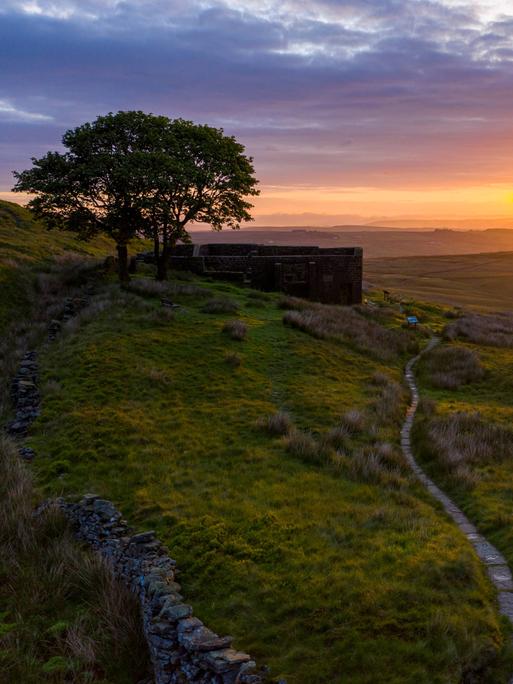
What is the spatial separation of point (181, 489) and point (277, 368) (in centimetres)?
1049

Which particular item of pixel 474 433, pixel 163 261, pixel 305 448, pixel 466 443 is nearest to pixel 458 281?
pixel 163 261

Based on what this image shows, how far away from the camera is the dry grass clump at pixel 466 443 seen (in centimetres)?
1409

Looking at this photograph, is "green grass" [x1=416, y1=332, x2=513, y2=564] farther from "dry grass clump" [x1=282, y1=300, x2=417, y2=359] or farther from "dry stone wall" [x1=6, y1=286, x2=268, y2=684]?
"dry stone wall" [x1=6, y1=286, x2=268, y2=684]

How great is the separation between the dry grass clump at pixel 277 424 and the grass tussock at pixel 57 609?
6.17 meters

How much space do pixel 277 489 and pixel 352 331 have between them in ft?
58.5

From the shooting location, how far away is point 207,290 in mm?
33188

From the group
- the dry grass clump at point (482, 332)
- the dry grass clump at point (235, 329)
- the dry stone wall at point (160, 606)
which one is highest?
the dry grass clump at point (235, 329)

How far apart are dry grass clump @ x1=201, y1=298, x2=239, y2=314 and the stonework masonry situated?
9.54 metres

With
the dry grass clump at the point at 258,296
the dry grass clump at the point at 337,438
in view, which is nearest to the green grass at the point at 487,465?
the dry grass clump at the point at 337,438

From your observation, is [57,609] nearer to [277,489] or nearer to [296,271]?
[277,489]

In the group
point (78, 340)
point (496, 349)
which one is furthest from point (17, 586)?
point (496, 349)

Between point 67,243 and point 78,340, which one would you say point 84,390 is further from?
point 67,243

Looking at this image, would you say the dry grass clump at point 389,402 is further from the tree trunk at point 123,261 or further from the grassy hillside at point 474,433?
the tree trunk at point 123,261

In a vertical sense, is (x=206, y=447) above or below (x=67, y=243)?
below
